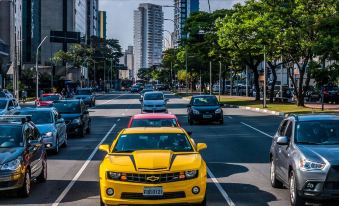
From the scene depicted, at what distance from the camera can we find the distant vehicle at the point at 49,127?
19312 mm

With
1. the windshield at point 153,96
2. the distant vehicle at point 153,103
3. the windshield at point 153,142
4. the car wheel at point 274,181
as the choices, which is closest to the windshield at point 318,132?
the car wheel at point 274,181

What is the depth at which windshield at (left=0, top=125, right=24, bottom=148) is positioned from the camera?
42.0 ft

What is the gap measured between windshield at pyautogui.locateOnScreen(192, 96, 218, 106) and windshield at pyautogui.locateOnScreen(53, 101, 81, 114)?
887cm

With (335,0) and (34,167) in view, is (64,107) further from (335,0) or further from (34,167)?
(335,0)

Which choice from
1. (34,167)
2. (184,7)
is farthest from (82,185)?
(184,7)

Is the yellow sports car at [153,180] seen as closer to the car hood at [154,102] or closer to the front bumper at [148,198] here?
the front bumper at [148,198]

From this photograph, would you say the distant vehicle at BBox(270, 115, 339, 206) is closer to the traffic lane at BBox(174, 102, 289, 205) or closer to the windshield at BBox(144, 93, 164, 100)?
the traffic lane at BBox(174, 102, 289, 205)

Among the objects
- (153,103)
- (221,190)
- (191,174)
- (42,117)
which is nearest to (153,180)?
(191,174)

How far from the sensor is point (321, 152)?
1038 cm

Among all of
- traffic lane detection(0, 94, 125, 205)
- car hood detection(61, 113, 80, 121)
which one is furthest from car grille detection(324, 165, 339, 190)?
car hood detection(61, 113, 80, 121)

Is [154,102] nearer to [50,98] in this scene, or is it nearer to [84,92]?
[50,98]

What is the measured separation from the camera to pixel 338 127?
11.6 metres

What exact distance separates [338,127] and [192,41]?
74196 millimetres

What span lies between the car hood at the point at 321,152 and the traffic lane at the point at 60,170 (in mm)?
4500
